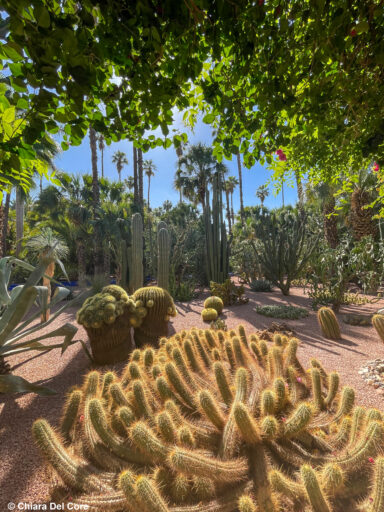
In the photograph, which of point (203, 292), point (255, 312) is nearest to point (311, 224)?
A: point (203, 292)

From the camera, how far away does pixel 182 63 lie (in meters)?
1.24

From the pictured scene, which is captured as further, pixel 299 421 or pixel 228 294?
pixel 228 294

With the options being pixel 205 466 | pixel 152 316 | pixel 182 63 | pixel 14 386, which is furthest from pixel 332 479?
pixel 152 316

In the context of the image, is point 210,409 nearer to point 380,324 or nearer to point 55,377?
point 55,377

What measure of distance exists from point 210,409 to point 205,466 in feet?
0.89

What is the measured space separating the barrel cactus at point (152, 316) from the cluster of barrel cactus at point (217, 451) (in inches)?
76.4

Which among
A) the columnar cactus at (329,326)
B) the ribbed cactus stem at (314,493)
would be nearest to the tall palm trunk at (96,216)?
the columnar cactus at (329,326)

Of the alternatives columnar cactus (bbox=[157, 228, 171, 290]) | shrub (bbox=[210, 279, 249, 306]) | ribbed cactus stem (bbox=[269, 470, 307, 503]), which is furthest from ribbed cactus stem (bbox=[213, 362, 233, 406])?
shrub (bbox=[210, 279, 249, 306])

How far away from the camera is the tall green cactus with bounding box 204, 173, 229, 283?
912cm

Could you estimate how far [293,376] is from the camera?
67.2 inches

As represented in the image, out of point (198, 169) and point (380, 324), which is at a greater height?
point (198, 169)

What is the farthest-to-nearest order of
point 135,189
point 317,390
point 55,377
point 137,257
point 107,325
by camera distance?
point 135,189, point 137,257, point 107,325, point 55,377, point 317,390

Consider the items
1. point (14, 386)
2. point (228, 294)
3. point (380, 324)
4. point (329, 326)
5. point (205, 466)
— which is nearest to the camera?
point (205, 466)

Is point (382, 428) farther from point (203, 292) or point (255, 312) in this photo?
point (203, 292)
